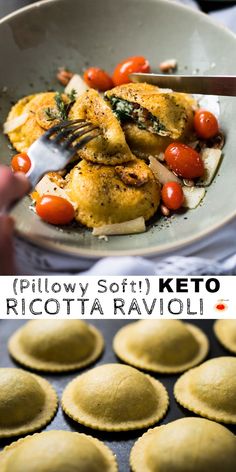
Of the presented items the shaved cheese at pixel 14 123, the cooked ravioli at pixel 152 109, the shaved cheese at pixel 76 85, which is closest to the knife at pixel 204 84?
the cooked ravioli at pixel 152 109

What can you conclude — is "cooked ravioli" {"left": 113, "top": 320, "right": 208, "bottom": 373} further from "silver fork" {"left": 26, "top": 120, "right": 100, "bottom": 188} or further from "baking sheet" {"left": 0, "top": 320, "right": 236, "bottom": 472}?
"silver fork" {"left": 26, "top": 120, "right": 100, "bottom": 188}

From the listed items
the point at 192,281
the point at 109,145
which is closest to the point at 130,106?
the point at 109,145

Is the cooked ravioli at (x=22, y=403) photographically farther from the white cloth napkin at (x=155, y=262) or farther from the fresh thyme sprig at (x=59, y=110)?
the fresh thyme sprig at (x=59, y=110)

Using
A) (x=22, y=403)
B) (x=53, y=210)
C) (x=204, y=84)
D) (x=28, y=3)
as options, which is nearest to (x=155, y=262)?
(x=53, y=210)

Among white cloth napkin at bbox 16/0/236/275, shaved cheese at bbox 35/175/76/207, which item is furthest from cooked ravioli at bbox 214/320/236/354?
shaved cheese at bbox 35/175/76/207

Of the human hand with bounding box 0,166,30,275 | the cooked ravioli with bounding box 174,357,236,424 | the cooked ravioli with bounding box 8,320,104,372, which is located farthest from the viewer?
the cooked ravioli with bounding box 8,320,104,372

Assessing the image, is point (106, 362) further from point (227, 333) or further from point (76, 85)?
point (76, 85)
